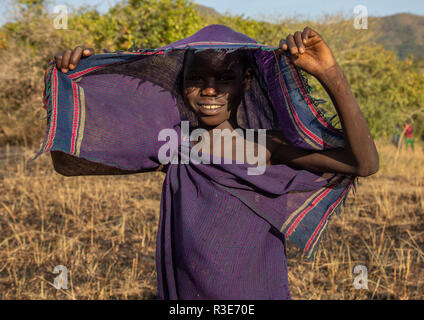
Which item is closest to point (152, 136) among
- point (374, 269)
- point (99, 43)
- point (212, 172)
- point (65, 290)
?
point (212, 172)

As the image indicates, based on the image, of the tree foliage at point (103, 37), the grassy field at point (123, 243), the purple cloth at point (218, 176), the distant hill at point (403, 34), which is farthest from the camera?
the distant hill at point (403, 34)

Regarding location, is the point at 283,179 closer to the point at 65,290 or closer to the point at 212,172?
the point at 212,172

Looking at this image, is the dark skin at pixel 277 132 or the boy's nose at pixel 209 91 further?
the boy's nose at pixel 209 91

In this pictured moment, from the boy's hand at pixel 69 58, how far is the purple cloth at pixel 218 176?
1.6 inches

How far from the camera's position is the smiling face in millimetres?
1762

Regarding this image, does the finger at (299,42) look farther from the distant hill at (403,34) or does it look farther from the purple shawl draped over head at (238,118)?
the distant hill at (403,34)

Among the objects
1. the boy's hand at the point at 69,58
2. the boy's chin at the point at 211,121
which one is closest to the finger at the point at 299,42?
the boy's chin at the point at 211,121

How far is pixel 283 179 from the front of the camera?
5.74 feet

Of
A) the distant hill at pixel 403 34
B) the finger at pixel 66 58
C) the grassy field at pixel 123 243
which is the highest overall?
the distant hill at pixel 403 34

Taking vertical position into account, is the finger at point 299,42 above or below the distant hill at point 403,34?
below

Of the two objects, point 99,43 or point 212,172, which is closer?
point 212,172

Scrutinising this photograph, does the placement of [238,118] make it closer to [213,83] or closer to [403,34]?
[213,83]

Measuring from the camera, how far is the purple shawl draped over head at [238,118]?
5.48 feet

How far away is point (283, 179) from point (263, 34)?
8759mm
